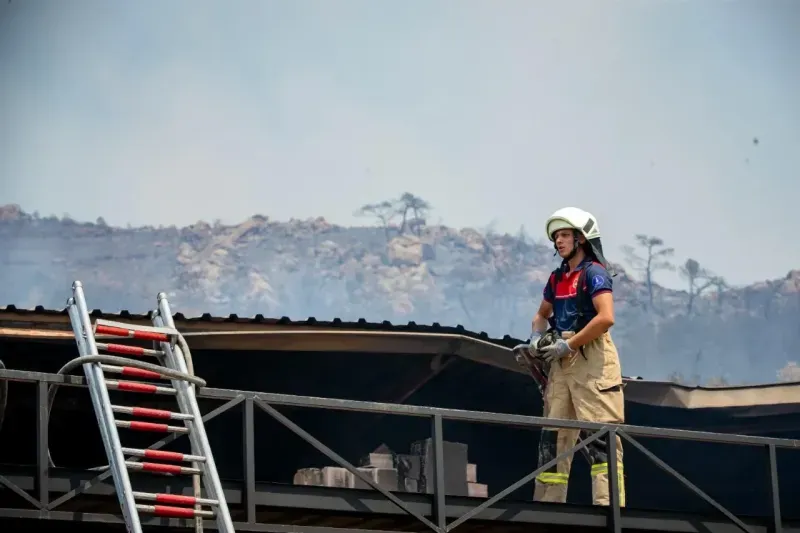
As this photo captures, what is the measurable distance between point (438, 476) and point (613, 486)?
1.27 meters

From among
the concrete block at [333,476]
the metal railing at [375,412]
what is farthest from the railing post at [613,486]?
the concrete block at [333,476]

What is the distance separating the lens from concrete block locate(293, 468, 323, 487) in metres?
11.5

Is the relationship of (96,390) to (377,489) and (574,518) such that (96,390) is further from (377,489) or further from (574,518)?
(574,518)

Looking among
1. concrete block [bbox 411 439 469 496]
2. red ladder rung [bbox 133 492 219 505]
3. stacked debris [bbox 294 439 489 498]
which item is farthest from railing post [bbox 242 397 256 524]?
concrete block [bbox 411 439 469 496]

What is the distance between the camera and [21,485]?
7.32 metres

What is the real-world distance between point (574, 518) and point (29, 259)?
164 ft

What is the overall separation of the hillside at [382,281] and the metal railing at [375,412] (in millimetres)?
45218

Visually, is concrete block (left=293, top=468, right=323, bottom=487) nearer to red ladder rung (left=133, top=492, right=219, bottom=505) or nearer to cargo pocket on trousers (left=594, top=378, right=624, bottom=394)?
cargo pocket on trousers (left=594, top=378, right=624, bottom=394)

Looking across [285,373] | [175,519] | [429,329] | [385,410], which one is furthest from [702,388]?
[175,519]

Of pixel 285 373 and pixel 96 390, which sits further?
pixel 285 373

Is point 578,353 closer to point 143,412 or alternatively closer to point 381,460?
point 143,412

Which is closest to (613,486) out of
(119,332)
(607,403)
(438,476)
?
(607,403)

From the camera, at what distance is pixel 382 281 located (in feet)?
193

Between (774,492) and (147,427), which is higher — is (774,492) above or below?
below
